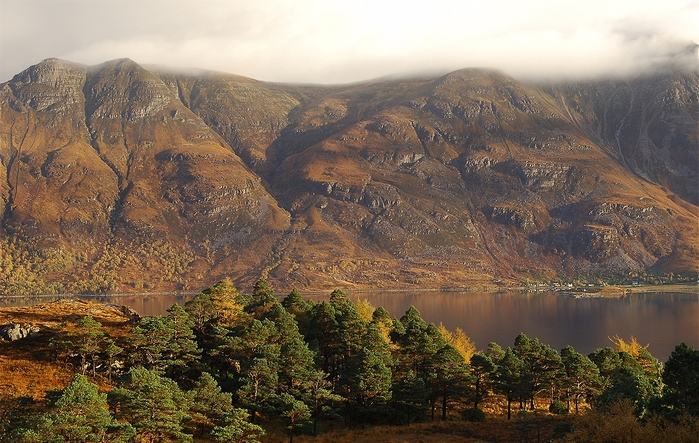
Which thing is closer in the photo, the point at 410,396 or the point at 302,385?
the point at 302,385

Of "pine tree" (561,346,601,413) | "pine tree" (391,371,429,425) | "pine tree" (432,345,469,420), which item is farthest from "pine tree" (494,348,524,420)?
"pine tree" (391,371,429,425)

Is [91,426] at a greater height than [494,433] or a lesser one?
greater

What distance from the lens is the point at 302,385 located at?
78688 mm

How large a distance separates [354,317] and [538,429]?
33.2 meters

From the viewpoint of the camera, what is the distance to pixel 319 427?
7688 centimetres

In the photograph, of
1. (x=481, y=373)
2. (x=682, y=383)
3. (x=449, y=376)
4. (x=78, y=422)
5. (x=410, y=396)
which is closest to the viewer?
(x=78, y=422)

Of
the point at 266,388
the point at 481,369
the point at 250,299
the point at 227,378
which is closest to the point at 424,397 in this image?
the point at 481,369

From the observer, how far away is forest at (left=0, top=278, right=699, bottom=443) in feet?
184

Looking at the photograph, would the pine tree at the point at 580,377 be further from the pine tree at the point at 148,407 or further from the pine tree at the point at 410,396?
the pine tree at the point at 148,407

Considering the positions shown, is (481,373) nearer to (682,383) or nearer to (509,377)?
(509,377)

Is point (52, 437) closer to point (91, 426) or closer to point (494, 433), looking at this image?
point (91, 426)

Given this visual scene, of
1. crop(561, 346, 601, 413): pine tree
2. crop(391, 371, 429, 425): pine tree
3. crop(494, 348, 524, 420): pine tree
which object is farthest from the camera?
crop(561, 346, 601, 413): pine tree

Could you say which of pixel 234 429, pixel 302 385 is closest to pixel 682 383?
pixel 302 385

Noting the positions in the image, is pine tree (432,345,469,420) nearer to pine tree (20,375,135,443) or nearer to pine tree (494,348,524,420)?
pine tree (494,348,524,420)
